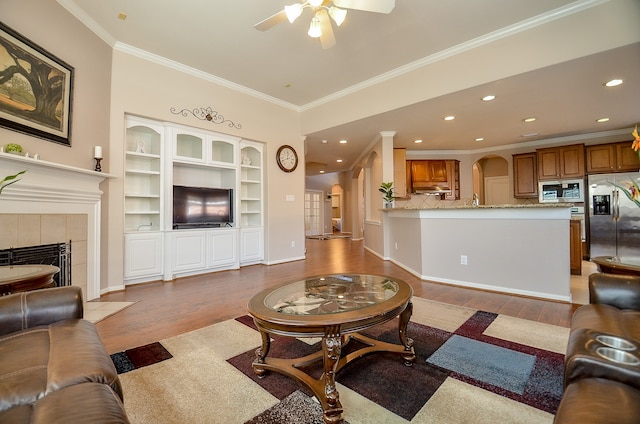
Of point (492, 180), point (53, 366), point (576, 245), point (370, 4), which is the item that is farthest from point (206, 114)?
point (492, 180)

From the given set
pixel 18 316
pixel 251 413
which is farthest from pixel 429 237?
pixel 18 316

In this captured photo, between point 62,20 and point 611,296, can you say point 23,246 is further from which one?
point 611,296

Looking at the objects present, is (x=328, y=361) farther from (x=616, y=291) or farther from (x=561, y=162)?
(x=561, y=162)

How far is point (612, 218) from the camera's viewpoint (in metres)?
5.09

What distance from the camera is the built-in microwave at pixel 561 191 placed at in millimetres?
5637

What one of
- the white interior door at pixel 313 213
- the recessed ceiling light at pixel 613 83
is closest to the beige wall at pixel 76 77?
the recessed ceiling light at pixel 613 83

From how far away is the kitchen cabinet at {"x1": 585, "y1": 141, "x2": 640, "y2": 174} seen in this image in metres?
5.18

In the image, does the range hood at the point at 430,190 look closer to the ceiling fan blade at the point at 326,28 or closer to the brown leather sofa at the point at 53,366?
the ceiling fan blade at the point at 326,28

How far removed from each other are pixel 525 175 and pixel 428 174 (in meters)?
2.13

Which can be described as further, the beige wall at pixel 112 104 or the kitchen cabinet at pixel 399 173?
the kitchen cabinet at pixel 399 173

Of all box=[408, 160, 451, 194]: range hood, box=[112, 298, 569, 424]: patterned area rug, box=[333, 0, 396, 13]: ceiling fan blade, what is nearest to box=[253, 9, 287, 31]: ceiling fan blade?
box=[333, 0, 396, 13]: ceiling fan blade

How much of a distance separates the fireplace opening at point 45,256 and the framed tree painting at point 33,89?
1.04 meters

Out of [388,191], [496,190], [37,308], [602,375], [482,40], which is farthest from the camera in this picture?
[496,190]

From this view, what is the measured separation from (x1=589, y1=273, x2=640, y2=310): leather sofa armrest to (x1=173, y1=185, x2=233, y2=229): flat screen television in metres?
4.52
